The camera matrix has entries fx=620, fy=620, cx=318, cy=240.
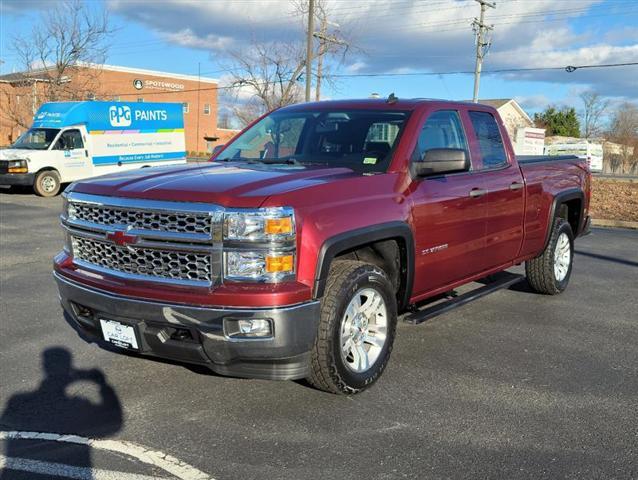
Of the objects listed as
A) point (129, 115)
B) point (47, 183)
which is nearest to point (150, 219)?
point (47, 183)

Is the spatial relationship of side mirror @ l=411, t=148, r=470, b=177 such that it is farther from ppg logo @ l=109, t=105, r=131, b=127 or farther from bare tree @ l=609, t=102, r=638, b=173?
bare tree @ l=609, t=102, r=638, b=173

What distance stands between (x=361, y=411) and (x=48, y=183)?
16.5 m

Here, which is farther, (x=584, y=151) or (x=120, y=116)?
(x=584, y=151)

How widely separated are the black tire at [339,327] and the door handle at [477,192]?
134 centimetres

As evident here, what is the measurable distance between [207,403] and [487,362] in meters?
2.18

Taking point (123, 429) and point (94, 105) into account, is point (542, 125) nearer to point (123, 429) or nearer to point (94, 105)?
point (94, 105)

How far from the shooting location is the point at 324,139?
197 inches

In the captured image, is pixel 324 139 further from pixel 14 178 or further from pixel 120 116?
pixel 120 116

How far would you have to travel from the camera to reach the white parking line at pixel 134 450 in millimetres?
3100

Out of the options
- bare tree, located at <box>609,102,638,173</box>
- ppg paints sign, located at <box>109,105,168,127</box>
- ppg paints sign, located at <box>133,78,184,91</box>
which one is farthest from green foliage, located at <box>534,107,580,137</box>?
ppg paints sign, located at <box>109,105,168,127</box>

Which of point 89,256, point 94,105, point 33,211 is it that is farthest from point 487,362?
point 94,105

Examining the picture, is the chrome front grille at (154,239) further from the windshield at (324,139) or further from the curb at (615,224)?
the curb at (615,224)

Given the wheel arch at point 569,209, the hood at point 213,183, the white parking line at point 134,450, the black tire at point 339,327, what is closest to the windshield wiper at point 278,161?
the hood at point 213,183

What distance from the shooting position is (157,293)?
11.5 ft
